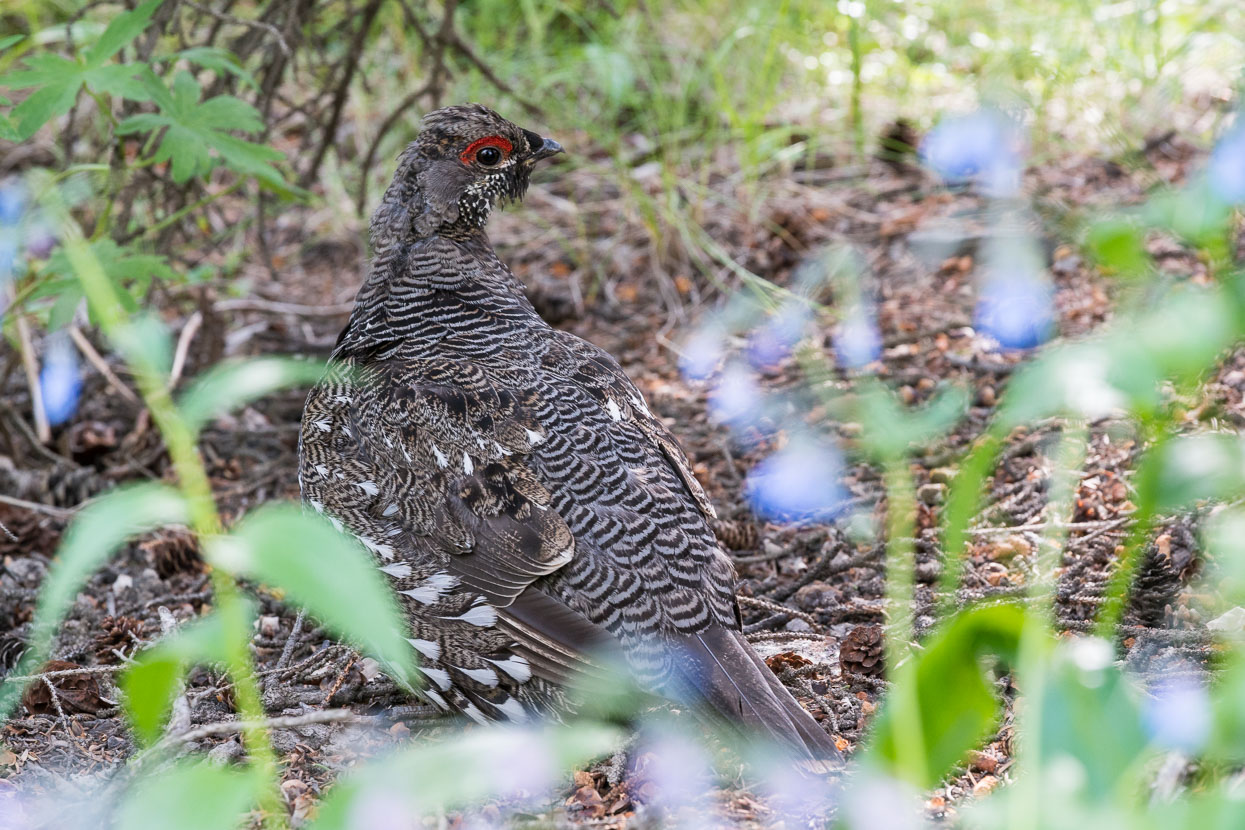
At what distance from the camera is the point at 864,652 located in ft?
12.1

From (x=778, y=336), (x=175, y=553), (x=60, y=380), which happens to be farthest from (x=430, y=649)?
(x=60, y=380)

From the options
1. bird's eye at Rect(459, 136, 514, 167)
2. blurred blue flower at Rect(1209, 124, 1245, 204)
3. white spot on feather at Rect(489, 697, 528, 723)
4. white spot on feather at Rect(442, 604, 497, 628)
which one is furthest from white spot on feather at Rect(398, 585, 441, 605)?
blurred blue flower at Rect(1209, 124, 1245, 204)

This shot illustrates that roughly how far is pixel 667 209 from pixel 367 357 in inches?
117

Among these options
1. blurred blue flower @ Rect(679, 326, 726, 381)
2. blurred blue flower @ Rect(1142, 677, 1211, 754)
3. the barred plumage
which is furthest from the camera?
blurred blue flower @ Rect(679, 326, 726, 381)

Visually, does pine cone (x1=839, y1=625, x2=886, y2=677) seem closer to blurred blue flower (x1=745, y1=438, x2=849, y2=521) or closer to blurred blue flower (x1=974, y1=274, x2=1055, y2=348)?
blurred blue flower (x1=745, y1=438, x2=849, y2=521)

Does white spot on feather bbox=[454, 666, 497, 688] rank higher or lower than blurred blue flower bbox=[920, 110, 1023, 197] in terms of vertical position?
lower

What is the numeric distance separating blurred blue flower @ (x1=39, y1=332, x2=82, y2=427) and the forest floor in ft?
0.29

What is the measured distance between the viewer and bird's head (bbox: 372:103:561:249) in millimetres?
4410

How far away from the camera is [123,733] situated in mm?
3561

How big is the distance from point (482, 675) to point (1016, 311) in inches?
149

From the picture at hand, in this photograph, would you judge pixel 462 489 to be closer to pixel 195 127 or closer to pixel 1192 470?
pixel 195 127

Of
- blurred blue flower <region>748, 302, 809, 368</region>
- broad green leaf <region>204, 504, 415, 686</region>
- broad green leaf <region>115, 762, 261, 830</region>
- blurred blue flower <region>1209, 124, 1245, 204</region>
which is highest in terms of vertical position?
blurred blue flower <region>1209, 124, 1245, 204</region>

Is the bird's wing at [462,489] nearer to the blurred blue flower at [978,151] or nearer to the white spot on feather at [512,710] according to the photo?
the white spot on feather at [512,710]

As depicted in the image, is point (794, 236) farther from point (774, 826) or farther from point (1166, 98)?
point (774, 826)
